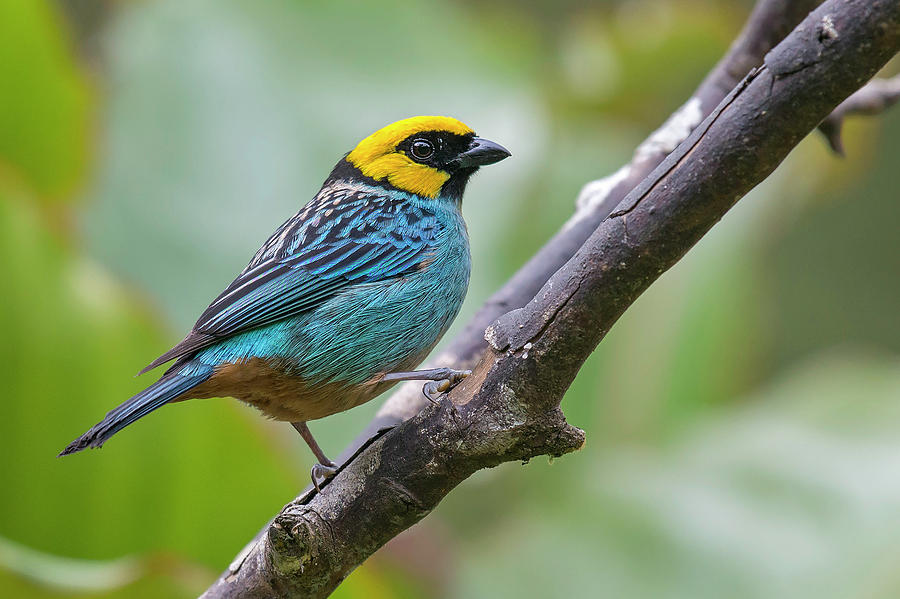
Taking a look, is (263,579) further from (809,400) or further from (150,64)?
(150,64)

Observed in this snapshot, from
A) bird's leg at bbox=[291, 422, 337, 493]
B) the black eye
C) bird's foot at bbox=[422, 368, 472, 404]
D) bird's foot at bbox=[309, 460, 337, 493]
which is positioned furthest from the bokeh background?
the black eye

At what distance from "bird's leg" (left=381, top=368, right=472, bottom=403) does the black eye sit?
3.58 feet

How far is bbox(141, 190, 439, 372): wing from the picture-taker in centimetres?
308

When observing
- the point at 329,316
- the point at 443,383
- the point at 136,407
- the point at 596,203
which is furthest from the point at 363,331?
the point at 596,203

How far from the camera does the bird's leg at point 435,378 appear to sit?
8.24ft

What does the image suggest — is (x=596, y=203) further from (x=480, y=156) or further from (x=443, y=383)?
(x=443, y=383)

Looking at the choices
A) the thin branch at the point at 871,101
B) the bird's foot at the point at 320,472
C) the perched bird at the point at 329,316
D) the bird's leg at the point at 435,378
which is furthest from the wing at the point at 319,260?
the thin branch at the point at 871,101

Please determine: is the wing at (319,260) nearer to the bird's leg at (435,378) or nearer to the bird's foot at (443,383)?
the bird's leg at (435,378)

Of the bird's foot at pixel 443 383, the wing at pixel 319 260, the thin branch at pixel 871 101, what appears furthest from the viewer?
the thin branch at pixel 871 101

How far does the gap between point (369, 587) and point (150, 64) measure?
13.0 feet

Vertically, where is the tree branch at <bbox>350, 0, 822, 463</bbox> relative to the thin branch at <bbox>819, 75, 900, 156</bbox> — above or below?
below

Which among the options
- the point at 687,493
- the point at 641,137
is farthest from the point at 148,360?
the point at 641,137

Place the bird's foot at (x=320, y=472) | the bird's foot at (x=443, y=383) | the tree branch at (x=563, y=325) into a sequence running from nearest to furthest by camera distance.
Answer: the tree branch at (x=563, y=325) → the bird's foot at (x=443, y=383) → the bird's foot at (x=320, y=472)

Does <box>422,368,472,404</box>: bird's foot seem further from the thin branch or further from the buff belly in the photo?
the thin branch
